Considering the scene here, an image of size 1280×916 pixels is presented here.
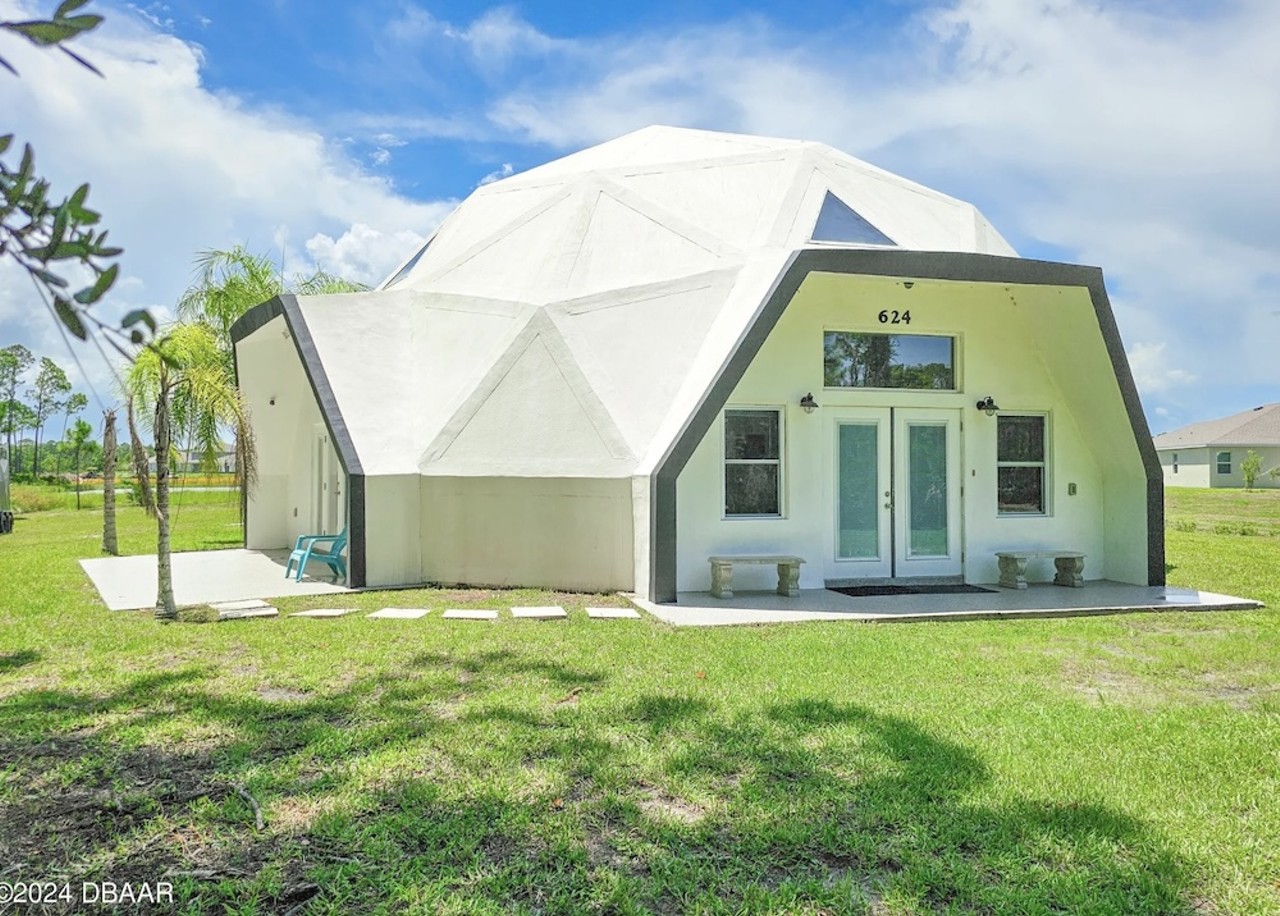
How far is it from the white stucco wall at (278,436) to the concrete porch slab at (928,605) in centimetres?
836

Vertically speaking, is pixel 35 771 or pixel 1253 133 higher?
pixel 1253 133

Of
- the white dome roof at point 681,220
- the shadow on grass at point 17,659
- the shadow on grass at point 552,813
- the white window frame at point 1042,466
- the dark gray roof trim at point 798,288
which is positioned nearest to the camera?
the shadow on grass at point 552,813

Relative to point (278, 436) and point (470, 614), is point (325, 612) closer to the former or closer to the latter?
point (470, 614)

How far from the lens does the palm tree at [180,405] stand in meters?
8.13

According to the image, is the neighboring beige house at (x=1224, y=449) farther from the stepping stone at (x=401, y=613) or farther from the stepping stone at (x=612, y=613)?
the stepping stone at (x=401, y=613)

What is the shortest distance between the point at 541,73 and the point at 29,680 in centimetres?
846

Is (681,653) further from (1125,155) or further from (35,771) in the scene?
(1125,155)

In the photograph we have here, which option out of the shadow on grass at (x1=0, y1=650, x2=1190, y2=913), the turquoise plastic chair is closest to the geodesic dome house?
the turquoise plastic chair

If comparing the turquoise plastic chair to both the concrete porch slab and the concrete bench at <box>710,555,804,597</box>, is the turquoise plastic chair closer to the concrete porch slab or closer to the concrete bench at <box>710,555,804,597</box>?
the concrete porch slab

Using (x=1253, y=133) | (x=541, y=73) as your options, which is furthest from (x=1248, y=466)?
(x=541, y=73)

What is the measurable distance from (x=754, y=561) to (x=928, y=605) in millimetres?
2053

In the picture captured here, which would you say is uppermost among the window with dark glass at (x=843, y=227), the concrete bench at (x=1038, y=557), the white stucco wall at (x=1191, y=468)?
the window with dark glass at (x=843, y=227)

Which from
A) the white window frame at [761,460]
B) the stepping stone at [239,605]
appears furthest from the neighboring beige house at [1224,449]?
the stepping stone at [239,605]

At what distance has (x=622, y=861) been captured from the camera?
307cm
